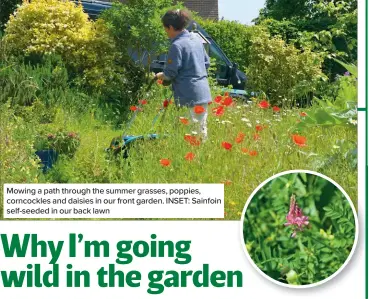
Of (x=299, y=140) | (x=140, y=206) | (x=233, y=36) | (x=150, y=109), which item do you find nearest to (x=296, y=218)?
(x=140, y=206)

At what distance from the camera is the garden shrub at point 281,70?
690cm

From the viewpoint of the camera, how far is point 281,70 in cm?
765

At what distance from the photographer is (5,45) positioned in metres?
7.73

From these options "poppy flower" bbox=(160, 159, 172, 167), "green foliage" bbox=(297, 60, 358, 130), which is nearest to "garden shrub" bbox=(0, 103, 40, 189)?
"poppy flower" bbox=(160, 159, 172, 167)

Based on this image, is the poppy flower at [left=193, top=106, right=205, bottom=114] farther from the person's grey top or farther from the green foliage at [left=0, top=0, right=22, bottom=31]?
the green foliage at [left=0, top=0, right=22, bottom=31]

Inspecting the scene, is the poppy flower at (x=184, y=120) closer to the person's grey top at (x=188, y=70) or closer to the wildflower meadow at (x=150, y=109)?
the wildflower meadow at (x=150, y=109)

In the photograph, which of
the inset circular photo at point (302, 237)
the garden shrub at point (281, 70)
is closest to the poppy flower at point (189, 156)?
the inset circular photo at point (302, 237)

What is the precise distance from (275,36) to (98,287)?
3.60 meters

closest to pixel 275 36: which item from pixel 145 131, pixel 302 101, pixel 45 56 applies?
pixel 302 101

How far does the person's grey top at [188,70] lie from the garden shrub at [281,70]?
2.92 feet

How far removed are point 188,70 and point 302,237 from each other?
86.9 inches

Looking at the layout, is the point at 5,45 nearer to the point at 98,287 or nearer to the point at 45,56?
the point at 45,56

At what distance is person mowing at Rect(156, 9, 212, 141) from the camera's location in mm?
5816

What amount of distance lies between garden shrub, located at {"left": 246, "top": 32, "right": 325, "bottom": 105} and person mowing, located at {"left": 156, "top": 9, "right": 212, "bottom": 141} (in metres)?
0.90
